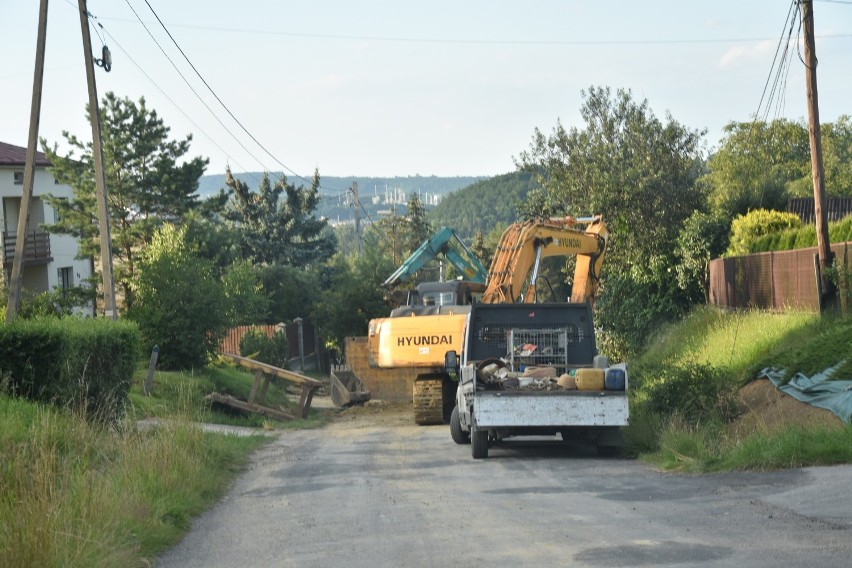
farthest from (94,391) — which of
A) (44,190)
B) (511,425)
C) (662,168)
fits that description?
(44,190)

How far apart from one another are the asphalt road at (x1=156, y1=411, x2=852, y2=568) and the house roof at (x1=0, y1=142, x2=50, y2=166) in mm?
37012

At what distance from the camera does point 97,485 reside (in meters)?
10.6

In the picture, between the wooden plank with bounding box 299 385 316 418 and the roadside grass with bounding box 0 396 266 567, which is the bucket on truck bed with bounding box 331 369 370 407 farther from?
the roadside grass with bounding box 0 396 266 567

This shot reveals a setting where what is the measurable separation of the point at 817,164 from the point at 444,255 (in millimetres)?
10041

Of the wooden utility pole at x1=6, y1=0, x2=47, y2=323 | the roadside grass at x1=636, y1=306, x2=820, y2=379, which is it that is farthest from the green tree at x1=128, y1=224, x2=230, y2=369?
the roadside grass at x1=636, y1=306, x2=820, y2=379

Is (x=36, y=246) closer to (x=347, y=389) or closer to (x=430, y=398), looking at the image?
(x=347, y=389)

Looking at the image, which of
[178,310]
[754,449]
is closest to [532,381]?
[754,449]

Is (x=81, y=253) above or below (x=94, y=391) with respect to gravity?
above

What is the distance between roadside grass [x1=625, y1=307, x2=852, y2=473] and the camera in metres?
13.9

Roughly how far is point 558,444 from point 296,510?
808 cm

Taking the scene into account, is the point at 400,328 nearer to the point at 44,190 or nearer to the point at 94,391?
the point at 94,391

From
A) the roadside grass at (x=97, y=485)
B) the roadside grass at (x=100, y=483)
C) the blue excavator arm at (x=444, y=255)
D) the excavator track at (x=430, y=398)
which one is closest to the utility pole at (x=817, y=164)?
the excavator track at (x=430, y=398)

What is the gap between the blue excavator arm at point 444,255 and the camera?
2867cm

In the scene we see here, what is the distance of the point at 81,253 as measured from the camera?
160 feet
